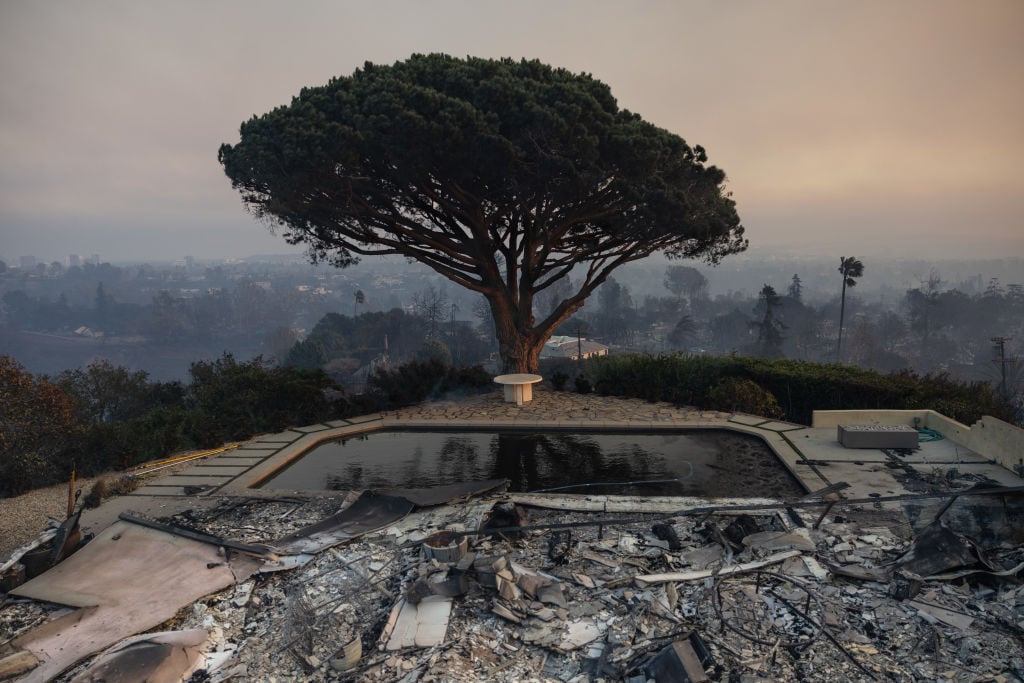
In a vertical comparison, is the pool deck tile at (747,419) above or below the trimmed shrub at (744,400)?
below

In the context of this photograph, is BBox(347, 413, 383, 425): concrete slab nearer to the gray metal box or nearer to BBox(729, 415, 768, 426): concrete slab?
BBox(729, 415, 768, 426): concrete slab

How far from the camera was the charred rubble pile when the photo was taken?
13.9 ft

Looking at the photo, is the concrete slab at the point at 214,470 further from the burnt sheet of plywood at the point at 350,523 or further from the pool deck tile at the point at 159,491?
the burnt sheet of plywood at the point at 350,523

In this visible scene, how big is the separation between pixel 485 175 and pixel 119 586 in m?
9.31

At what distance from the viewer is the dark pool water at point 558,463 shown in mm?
7930

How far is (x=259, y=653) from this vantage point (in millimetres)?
4605

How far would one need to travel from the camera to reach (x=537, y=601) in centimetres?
503

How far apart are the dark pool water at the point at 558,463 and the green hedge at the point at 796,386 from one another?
252 cm

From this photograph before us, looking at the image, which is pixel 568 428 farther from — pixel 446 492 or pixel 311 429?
pixel 311 429

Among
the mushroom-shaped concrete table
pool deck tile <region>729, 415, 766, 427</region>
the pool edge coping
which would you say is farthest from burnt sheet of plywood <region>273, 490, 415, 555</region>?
pool deck tile <region>729, 415, 766, 427</region>

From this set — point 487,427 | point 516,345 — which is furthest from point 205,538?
point 516,345

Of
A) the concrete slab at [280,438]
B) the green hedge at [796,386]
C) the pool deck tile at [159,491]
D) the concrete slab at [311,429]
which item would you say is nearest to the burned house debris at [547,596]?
the pool deck tile at [159,491]

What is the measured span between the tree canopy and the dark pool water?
4.70 meters

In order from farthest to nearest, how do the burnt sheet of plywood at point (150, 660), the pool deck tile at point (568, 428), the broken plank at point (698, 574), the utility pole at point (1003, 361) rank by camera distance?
the utility pole at point (1003, 361), the pool deck tile at point (568, 428), the broken plank at point (698, 574), the burnt sheet of plywood at point (150, 660)
